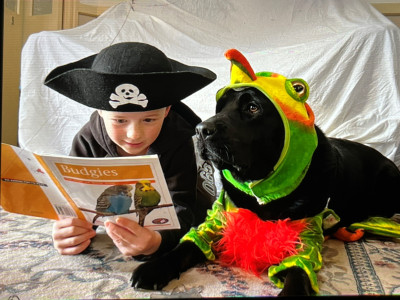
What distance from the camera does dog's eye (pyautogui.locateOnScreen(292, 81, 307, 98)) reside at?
0.72m

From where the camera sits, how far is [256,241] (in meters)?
0.75

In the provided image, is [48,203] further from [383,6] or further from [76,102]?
[383,6]

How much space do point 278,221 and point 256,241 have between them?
54mm

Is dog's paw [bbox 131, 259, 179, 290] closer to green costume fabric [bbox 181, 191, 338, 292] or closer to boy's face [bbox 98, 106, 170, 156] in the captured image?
green costume fabric [bbox 181, 191, 338, 292]

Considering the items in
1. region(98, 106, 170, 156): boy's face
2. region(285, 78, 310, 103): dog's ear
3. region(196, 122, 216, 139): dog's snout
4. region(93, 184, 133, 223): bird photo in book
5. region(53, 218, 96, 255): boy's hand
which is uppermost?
region(285, 78, 310, 103): dog's ear

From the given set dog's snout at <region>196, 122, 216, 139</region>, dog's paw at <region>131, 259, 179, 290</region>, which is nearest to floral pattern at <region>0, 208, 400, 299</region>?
dog's paw at <region>131, 259, 179, 290</region>

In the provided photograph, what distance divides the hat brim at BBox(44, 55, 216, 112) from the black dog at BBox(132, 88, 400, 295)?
0.22ft

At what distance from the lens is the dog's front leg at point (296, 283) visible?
0.62 m

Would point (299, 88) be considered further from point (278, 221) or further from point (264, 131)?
point (278, 221)

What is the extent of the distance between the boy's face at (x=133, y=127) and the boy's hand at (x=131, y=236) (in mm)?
157

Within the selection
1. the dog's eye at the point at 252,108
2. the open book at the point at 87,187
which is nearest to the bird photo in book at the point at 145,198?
the open book at the point at 87,187

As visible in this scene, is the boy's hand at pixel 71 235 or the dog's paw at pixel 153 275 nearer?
the dog's paw at pixel 153 275

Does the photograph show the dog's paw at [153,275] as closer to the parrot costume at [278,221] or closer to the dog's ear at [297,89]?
the parrot costume at [278,221]

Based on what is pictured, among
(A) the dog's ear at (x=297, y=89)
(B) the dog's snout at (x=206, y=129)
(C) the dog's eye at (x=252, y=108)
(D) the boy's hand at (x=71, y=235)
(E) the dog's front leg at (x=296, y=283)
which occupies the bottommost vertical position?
(D) the boy's hand at (x=71, y=235)
